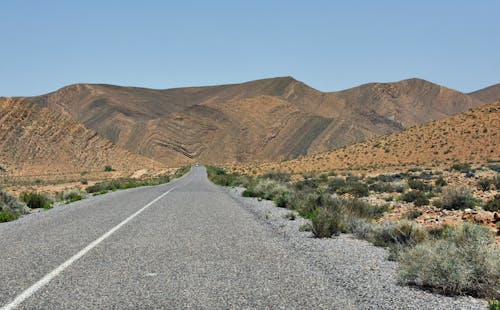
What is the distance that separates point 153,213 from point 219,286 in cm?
932

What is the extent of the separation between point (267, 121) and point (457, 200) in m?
123

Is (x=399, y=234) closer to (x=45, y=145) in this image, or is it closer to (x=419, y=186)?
(x=419, y=186)

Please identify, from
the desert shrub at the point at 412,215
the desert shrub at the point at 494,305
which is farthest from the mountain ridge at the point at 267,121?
the desert shrub at the point at 494,305

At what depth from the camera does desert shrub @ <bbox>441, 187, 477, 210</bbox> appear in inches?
675

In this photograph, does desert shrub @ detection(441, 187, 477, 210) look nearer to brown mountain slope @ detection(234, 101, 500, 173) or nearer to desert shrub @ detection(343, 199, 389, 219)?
desert shrub @ detection(343, 199, 389, 219)

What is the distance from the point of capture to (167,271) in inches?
278

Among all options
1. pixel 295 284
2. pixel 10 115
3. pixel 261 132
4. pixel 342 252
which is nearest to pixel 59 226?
pixel 342 252

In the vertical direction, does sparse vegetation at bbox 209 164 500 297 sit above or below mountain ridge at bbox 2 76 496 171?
below

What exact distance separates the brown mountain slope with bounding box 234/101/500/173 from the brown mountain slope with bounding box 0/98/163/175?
1781 inches

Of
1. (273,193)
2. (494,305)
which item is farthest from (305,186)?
(494,305)

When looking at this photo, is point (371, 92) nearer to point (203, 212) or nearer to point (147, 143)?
point (147, 143)

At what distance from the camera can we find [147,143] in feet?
461

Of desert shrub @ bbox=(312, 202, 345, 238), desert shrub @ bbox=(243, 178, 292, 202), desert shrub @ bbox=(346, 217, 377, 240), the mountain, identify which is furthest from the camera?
the mountain

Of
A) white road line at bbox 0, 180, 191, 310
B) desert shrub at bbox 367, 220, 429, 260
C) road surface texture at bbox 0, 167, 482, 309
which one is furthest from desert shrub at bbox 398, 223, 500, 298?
white road line at bbox 0, 180, 191, 310
